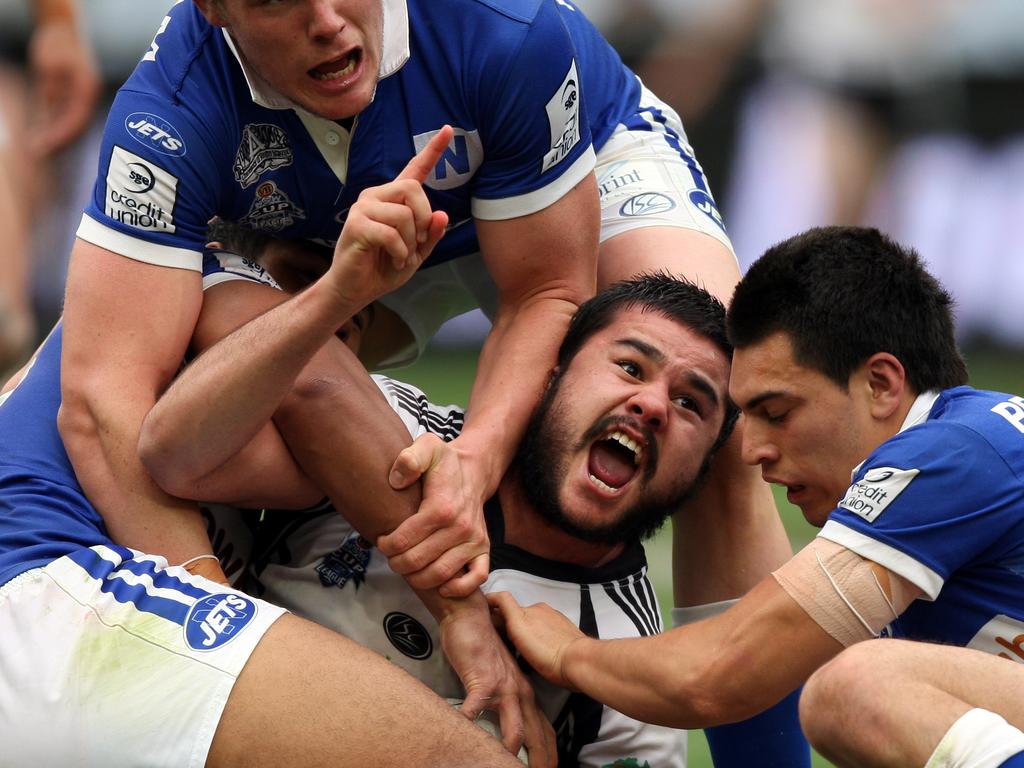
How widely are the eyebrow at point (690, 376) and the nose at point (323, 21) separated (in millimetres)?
1311

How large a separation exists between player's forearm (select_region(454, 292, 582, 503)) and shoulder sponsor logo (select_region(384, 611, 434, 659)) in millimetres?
427

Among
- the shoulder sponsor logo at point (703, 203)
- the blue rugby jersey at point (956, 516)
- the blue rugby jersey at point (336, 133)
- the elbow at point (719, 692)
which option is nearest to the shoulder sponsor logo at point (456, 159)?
the blue rugby jersey at point (336, 133)

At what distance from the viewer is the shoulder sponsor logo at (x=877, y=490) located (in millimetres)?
3824

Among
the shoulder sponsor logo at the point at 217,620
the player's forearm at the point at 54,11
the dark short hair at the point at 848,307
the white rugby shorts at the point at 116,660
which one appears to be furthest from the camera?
the player's forearm at the point at 54,11

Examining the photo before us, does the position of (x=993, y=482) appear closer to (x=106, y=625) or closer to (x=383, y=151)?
(x=383, y=151)

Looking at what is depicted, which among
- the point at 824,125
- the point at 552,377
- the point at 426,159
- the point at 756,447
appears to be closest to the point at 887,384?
the point at 756,447

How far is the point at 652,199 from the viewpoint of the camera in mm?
5430

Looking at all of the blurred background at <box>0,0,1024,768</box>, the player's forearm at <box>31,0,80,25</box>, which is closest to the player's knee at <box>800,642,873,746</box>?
the blurred background at <box>0,0,1024,768</box>

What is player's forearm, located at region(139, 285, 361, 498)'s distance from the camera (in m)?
3.90

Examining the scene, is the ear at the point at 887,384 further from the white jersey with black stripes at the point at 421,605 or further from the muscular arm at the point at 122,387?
the muscular arm at the point at 122,387

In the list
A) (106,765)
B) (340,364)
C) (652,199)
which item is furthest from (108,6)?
(106,765)

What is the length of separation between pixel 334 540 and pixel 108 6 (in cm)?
821

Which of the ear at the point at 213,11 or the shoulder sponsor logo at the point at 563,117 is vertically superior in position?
the ear at the point at 213,11

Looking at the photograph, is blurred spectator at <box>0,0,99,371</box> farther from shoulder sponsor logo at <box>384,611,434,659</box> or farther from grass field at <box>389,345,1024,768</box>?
shoulder sponsor logo at <box>384,611,434,659</box>
